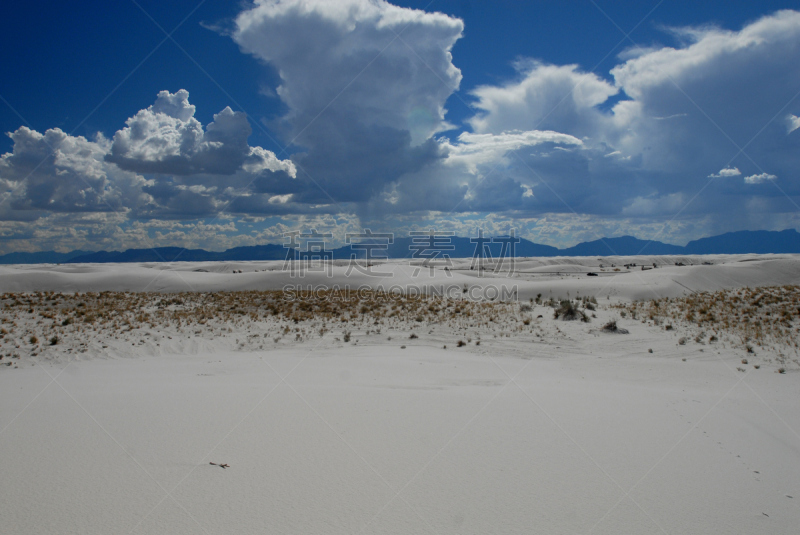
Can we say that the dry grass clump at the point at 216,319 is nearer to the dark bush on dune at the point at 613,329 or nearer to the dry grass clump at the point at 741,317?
the dark bush on dune at the point at 613,329

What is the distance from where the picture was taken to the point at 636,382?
7.62 meters

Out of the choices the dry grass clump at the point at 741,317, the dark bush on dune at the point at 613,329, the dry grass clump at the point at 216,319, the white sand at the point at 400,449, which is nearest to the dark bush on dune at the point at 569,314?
the dry grass clump at the point at 216,319

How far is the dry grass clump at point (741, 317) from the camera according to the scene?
1039 centimetres

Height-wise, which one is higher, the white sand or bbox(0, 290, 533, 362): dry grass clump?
the white sand

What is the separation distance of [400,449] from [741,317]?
14338 millimetres

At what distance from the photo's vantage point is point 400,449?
3.91m

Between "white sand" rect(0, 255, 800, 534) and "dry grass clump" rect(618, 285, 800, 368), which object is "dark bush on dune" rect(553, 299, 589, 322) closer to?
"dry grass clump" rect(618, 285, 800, 368)

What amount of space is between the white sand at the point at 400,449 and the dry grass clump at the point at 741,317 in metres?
2.59

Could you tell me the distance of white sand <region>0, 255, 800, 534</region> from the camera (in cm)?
284

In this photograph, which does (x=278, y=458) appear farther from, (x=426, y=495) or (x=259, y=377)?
(x=259, y=377)

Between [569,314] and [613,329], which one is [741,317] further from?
[569,314]

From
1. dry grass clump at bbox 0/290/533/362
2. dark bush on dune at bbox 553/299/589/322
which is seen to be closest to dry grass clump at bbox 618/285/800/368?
dark bush on dune at bbox 553/299/589/322

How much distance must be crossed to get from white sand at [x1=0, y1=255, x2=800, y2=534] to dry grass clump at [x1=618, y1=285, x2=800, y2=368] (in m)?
2.59

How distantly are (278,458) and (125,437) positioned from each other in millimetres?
1803
